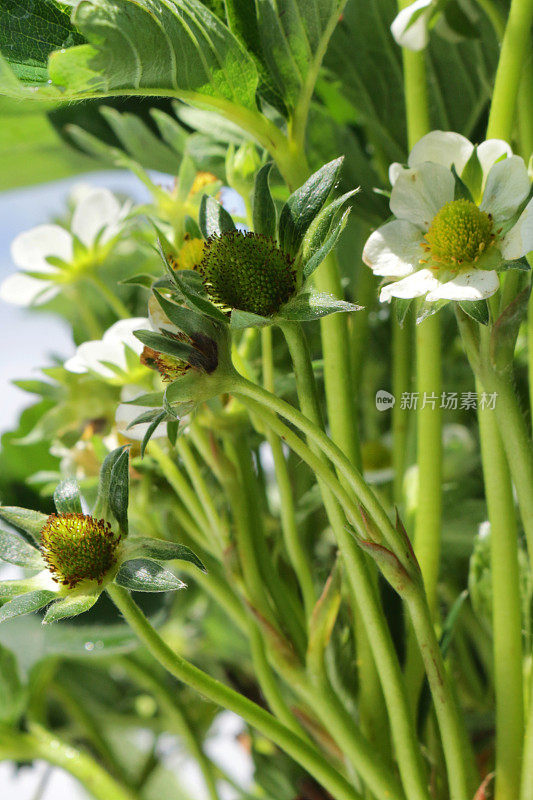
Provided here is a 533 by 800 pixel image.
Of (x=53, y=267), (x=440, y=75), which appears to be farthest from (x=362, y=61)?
(x=53, y=267)

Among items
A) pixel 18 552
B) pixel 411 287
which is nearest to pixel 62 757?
pixel 18 552

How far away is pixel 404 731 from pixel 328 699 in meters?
0.03

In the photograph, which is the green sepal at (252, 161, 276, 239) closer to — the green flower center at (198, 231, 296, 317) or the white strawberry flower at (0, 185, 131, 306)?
the green flower center at (198, 231, 296, 317)

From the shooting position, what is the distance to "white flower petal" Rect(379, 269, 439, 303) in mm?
211

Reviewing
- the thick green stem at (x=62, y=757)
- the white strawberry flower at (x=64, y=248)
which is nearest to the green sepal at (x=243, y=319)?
the white strawberry flower at (x=64, y=248)

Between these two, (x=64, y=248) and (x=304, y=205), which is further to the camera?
(x=64, y=248)

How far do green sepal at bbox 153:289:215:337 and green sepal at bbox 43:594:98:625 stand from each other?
0.25 feet

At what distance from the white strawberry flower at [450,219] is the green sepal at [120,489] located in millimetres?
87

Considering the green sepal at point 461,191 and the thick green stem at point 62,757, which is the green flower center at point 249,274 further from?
the thick green stem at point 62,757

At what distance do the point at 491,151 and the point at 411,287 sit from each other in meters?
0.05

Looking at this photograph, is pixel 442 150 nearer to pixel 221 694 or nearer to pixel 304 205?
pixel 304 205

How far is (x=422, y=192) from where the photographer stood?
0.74 ft

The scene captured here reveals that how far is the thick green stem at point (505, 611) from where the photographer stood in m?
0.25

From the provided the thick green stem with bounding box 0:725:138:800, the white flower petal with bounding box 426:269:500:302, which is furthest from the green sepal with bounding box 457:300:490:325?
the thick green stem with bounding box 0:725:138:800
